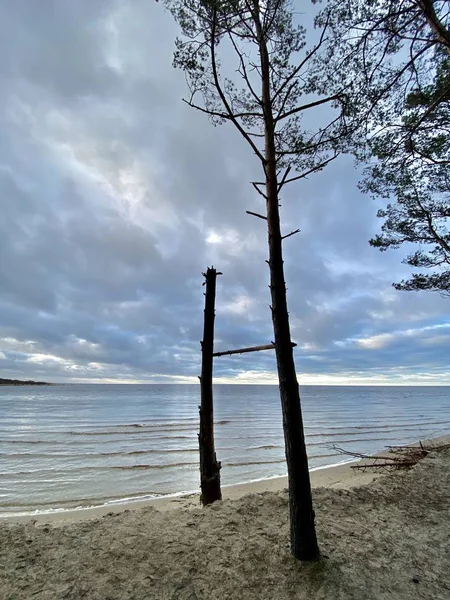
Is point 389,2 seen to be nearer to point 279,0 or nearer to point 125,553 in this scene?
point 279,0

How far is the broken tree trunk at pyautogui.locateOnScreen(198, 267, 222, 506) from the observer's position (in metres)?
5.96

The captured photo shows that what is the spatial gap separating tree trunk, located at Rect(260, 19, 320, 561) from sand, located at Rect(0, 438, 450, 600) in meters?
0.22

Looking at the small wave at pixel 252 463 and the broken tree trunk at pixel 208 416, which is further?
the small wave at pixel 252 463

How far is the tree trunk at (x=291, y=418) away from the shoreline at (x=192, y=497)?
256 cm

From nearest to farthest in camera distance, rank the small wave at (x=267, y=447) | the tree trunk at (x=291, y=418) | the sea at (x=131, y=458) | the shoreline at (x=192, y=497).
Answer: the tree trunk at (x=291, y=418)
the shoreline at (x=192, y=497)
the sea at (x=131, y=458)
the small wave at (x=267, y=447)

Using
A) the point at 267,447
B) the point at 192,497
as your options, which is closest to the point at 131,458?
the point at 192,497

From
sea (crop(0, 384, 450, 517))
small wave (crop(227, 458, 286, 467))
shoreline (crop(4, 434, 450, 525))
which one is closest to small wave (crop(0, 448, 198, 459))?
sea (crop(0, 384, 450, 517))

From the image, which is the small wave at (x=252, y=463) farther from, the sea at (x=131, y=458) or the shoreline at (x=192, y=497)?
the shoreline at (x=192, y=497)

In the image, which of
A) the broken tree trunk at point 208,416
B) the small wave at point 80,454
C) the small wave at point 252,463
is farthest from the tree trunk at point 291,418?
the small wave at point 80,454

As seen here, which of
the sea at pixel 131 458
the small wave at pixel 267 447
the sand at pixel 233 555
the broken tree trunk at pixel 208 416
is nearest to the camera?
the sand at pixel 233 555

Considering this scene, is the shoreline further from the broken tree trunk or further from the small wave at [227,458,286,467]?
the small wave at [227,458,286,467]

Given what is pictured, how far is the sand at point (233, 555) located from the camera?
2836mm

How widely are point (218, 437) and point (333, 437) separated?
6.04 meters

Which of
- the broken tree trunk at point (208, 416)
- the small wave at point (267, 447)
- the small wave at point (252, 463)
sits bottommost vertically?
the small wave at point (252, 463)
